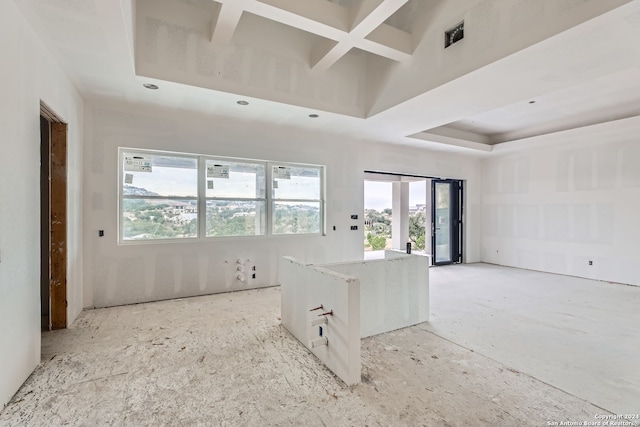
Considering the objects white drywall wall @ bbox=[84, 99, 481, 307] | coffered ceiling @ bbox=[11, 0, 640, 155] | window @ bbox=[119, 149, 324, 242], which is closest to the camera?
coffered ceiling @ bbox=[11, 0, 640, 155]

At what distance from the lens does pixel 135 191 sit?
4.20m

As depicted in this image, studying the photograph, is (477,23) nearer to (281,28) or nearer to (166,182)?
(281,28)

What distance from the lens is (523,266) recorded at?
6711 mm

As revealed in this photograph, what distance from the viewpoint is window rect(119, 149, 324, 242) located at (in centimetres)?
422

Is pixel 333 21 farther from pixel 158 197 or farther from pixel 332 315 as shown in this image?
pixel 158 197

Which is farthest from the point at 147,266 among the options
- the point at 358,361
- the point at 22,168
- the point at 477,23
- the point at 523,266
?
the point at 523,266

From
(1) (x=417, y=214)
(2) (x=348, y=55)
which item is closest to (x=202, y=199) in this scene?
(2) (x=348, y=55)

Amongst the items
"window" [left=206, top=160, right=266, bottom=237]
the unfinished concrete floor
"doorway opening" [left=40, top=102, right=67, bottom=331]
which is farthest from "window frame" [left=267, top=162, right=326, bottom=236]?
"doorway opening" [left=40, top=102, right=67, bottom=331]

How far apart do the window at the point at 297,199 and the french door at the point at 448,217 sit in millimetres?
3371

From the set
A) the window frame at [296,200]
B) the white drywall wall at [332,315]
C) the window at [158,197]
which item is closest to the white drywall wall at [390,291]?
the white drywall wall at [332,315]

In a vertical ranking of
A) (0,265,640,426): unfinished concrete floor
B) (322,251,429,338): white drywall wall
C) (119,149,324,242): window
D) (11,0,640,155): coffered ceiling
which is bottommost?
(0,265,640,426): unfinished concrete floor

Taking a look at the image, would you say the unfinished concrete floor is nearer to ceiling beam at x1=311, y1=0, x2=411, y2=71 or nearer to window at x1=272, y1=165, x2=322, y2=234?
window at x1=272, y1=165, x2=322, y2=234

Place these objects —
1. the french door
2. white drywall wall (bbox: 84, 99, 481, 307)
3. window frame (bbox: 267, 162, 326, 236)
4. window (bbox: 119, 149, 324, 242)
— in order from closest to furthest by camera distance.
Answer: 1. white drywall wall (bbox: 84, 99, 481, 307)
2. window (bbox: 119, 149, 324, 242)
3. window frame (bbox: 267, 162, 326, 236)
4. the french door

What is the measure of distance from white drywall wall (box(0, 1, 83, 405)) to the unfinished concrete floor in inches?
11.4
